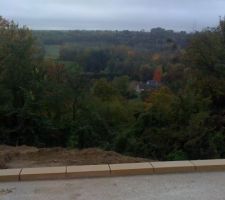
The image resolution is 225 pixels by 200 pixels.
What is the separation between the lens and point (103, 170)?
20.6 ft

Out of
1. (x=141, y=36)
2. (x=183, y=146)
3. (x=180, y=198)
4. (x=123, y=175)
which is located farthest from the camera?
(x=141, y=36)

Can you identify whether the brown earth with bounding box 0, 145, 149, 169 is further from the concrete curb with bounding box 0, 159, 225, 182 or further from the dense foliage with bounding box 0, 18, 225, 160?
the dense foliage with bounding box 0, 18, 225, 160

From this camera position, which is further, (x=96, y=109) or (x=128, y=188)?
(x=96, y=109)

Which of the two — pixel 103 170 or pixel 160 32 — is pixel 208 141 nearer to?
pixel 103 170

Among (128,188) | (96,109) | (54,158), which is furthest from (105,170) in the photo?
(96,109)

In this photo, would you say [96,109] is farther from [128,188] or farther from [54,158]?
[128,188]

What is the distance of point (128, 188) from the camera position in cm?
579

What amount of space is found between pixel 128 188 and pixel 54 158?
2426 mm

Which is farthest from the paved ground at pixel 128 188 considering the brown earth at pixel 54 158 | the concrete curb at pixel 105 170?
the brown earth at pixel 54 158

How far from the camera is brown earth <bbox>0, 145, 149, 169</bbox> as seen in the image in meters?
7.42

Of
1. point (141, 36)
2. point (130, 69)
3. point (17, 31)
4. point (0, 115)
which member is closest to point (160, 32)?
point (141, 36)

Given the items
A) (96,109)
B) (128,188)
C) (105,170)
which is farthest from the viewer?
(96,109)

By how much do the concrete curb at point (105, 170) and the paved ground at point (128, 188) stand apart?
4.7 inches

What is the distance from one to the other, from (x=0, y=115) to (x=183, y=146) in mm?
5842
